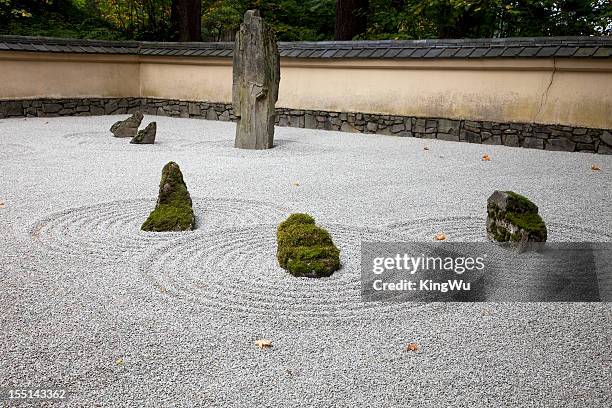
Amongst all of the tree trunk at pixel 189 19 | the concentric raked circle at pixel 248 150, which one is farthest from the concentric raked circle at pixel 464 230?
the tree trunk at pixel 189 19

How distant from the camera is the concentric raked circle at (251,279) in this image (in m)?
3.22

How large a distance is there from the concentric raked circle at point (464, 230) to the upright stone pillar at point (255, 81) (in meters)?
4.36

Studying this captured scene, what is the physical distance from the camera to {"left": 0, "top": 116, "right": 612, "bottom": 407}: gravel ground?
2438 millimetres

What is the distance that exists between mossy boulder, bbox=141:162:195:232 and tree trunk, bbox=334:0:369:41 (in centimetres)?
1005

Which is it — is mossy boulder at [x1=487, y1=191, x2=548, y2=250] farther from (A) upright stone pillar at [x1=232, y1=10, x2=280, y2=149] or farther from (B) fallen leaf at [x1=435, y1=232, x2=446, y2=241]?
(A) upright stone pillar at [x1=232, y1=10, x2=280, y2=149]

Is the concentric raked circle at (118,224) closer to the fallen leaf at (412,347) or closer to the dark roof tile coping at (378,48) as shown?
the fallen leaf at (412,347)

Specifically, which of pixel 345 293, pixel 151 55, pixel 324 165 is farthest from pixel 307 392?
pixel 151 55

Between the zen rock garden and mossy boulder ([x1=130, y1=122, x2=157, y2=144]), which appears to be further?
mossy boulder ([x1=130, y1=122, x2=157, y2=144])

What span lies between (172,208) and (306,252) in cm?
137

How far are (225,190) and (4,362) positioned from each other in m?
3.56

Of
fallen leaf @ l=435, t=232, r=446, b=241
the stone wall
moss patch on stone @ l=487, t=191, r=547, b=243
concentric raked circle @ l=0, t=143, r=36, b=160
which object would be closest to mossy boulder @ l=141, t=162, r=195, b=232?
fallen leaf @ l=435, t=232, r=446, b=241

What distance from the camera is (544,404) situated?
7.68 feet

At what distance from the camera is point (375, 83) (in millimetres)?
11508

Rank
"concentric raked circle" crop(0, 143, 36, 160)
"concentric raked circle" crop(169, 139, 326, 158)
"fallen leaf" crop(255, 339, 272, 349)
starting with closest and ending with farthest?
"fallen leaf" crop(255, 339, 272, 349) → "concentric raked circle" crop(0, 143, 36, 160) → "concentric raked circle" crop(169, 139, 326, 158)
